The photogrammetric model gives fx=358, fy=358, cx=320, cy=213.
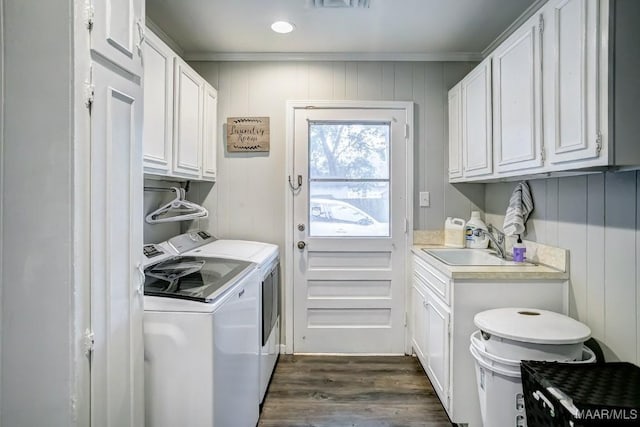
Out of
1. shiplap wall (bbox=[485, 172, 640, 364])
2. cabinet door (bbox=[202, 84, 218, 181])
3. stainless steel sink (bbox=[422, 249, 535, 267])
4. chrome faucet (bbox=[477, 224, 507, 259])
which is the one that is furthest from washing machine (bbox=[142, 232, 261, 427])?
chrome faucet (bbox=[477, 224, 507, 259])

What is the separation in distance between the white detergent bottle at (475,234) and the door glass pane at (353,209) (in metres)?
0.61

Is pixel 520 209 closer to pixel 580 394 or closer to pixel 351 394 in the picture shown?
pixel 580 394

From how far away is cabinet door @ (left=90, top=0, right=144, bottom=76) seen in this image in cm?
100

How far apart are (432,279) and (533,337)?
86 centimetres

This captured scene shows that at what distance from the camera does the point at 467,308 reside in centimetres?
188

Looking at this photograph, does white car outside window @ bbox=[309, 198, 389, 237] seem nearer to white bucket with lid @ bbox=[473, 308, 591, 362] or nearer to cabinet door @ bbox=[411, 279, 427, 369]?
cabinet door @ bbox=[411, 279, 427, 369]

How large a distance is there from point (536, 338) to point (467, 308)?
479mm

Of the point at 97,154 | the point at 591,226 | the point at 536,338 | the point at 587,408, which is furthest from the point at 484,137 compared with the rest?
the point at 97,154

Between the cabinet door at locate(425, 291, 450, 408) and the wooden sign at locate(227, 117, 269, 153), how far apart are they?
1.70 m

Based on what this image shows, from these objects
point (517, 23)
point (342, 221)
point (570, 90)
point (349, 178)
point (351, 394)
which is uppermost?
point (517, 23)

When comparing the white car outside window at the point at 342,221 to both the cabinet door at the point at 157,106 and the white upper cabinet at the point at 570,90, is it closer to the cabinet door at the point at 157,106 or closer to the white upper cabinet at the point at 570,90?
the white upper cabinet at the point at 570,90

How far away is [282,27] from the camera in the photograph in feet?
7.86

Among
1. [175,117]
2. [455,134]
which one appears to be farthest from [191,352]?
[455,134]

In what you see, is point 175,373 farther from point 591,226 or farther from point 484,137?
point 484,137
